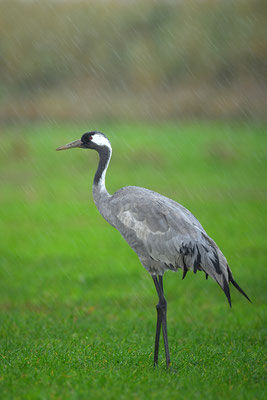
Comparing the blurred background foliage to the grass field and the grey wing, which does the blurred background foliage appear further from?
the grey wing

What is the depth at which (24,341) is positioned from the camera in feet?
24.2

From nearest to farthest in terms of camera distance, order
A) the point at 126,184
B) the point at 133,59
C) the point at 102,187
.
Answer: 1. the point at 102,187
2. the point at 126,184
3. the point at 133,59

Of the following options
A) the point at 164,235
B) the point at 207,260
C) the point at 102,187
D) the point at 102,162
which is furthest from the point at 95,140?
the point at 207,260

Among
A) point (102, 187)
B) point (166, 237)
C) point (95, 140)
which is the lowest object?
point (166, 237)

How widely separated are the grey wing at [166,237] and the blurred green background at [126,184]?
3.73ft

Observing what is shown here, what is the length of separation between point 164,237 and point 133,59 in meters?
61.3

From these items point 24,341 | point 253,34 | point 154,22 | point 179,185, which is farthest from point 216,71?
point 24,341

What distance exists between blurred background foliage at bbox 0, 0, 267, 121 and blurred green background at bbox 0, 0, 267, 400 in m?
0.24

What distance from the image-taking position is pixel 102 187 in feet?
23.4

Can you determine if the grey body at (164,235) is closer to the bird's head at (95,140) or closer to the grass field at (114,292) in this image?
the bird's head at (95,140)

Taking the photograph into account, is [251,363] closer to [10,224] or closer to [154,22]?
[10,224]

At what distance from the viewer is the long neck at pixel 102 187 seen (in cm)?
695

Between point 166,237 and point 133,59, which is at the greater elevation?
point 166,237

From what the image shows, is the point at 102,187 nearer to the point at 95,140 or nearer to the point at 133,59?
the point at 95,140
